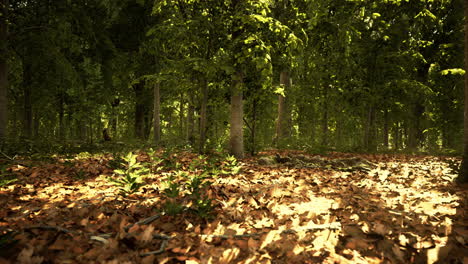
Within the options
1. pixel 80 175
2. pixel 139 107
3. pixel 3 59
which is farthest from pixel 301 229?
pixel 139 107

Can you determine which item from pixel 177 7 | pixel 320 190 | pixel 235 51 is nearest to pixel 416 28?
pixel 235 51

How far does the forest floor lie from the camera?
1.84 metres

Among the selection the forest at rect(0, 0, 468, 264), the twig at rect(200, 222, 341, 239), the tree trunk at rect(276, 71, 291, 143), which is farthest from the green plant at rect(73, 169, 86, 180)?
the tree trunk at rect(276, 71, 291, 143)

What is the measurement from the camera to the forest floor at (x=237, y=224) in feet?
6.03

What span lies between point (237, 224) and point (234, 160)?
230 centimetres

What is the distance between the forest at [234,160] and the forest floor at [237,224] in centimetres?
2

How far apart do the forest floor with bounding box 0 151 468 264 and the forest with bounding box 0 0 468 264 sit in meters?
0.02

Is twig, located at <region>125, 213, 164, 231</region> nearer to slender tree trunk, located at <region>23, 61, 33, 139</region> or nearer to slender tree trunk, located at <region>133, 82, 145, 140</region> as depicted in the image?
slender tree trunk, located at <region>23, 61, 33, 139</region>

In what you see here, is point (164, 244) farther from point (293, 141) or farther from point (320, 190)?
point (293, 141)

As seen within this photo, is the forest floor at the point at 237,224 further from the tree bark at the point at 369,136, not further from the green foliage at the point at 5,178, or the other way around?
the tree bark at the point at 369,136

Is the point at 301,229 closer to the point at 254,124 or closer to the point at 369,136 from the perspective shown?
the point at 254,124

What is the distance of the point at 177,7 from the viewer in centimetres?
693

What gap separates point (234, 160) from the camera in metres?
4.70

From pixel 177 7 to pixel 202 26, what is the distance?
1.38m
